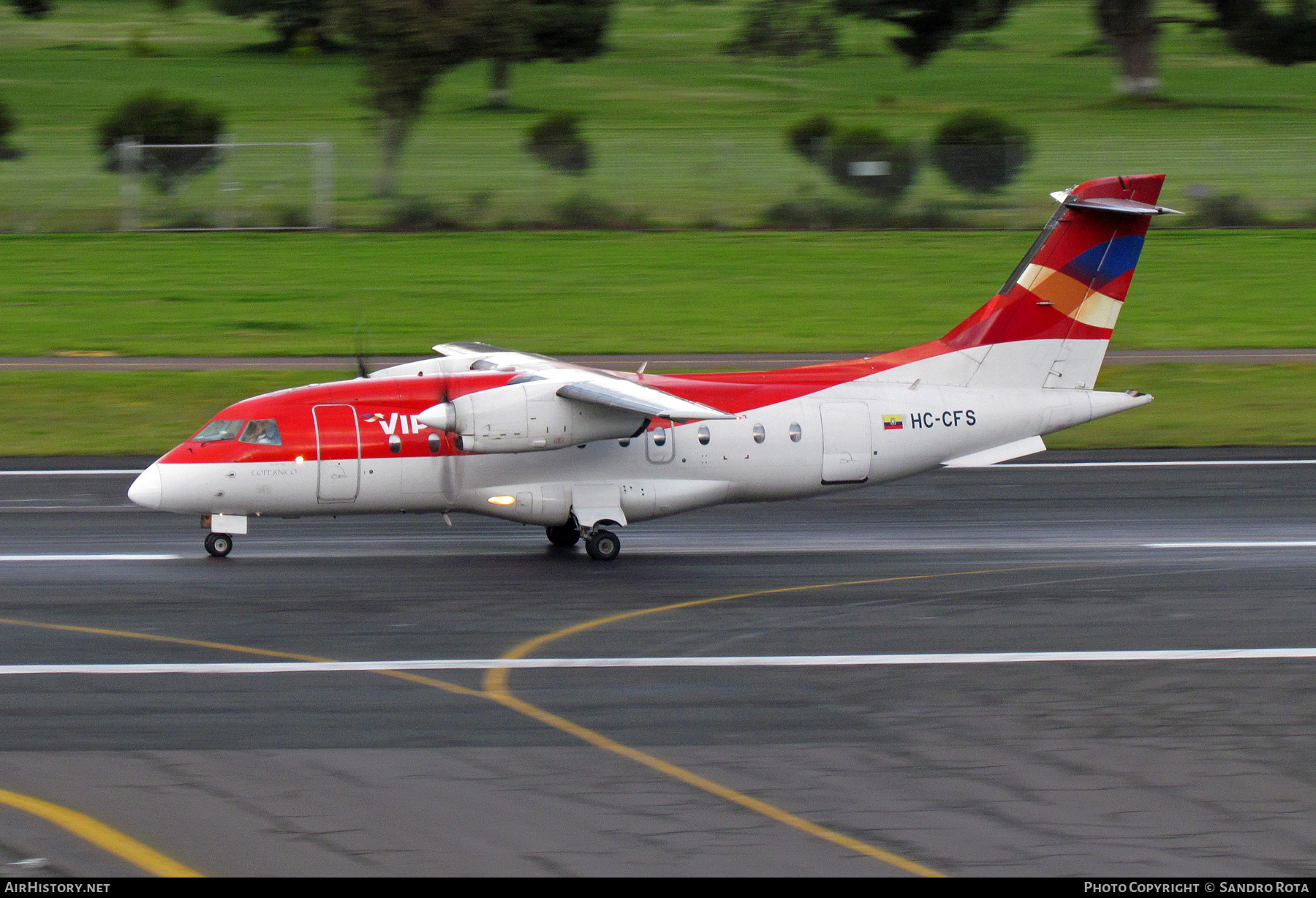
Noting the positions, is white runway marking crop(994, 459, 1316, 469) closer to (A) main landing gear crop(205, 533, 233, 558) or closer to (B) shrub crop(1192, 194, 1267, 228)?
(A) main landing gear crop(205, 533, 233, 558)

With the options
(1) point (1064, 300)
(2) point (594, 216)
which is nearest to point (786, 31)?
(2) point (594, 216)

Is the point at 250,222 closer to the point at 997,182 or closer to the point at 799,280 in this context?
the point at 799,280

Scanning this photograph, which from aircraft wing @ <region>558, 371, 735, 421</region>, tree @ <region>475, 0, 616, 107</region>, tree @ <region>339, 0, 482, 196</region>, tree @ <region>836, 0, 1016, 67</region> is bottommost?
aircraft wing @ <region>558, 371, 735, 421</region>

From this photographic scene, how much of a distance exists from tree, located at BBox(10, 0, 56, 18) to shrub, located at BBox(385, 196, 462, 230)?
216 ft

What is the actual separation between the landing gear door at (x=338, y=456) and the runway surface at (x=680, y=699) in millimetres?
1162

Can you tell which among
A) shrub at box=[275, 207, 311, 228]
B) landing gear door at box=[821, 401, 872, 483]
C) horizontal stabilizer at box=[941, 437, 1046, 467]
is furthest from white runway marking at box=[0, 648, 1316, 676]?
shrub at box=[275, 207, 311, 228]

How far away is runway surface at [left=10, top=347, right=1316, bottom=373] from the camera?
31.2 metres

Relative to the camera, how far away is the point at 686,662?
1448 cm

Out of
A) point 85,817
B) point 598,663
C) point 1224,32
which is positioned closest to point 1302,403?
point 598,663

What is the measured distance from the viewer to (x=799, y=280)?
41.1 metres

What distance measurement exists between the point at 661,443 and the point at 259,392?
13530 mm

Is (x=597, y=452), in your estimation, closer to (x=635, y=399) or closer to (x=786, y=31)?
(x=635, y=399)

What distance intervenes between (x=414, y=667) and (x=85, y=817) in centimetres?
414

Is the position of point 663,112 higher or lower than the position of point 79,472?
higher
